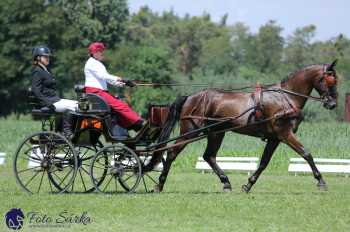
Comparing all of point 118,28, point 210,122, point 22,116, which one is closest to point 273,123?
point 210,122

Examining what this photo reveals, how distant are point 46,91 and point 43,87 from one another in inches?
3.1

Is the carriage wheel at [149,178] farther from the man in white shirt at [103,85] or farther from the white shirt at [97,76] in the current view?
the white shirt at [97,76]

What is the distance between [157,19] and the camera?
14950 centimetres

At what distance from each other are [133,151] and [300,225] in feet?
12.9

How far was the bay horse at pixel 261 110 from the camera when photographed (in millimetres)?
14430

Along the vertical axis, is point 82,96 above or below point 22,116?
above

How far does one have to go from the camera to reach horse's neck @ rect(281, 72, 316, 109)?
1460 cm

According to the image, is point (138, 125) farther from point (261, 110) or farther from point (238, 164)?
point (238, 164)

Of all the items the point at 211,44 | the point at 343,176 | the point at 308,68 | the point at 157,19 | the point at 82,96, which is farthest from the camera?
the point at 157,19

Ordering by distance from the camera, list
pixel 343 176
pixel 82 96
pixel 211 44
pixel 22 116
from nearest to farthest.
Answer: pixel 82 96 < pixel 343 176 < pixel 22 116 < pixel 211 44

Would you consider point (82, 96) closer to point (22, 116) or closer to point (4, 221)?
point (4, 221)

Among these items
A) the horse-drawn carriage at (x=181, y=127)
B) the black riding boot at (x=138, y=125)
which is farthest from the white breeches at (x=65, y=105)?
the black riding boot at (x=138, y=125)

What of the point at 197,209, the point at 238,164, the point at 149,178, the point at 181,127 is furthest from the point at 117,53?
the point at 197,209

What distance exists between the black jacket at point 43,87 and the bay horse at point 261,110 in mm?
1934
